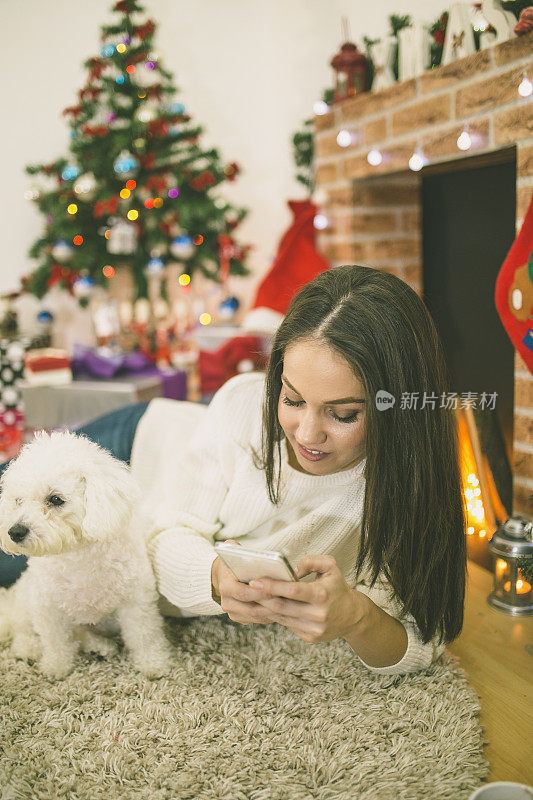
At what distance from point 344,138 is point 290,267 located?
57 cm

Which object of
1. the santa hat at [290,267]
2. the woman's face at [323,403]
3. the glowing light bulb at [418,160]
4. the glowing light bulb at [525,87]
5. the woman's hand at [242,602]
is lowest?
the woman's hand at [242,602]

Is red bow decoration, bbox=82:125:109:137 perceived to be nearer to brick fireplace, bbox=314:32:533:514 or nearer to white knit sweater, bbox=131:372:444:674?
brick fireplace, bbox=314:32:533:514

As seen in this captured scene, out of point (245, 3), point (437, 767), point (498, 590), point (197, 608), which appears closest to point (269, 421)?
point (197, 608)

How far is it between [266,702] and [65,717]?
15.2 inches

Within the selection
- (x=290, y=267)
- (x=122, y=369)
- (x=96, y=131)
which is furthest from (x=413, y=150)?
(x=96, y=131)

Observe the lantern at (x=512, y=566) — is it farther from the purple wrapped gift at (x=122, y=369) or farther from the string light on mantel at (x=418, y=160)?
the purple wrapped gift at (x=122, y=369)

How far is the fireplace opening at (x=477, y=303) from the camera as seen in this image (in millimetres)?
1930

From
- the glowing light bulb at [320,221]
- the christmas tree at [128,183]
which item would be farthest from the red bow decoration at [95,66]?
the glowing light bulb at [320,221]

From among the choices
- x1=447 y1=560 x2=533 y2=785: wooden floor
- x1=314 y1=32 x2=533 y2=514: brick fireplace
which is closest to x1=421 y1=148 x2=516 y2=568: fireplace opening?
x1=314 y1=32 x2=533 y2=514: brick fireplace

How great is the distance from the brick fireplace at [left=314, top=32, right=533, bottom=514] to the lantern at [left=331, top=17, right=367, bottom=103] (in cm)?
5

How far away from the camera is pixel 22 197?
420 cm

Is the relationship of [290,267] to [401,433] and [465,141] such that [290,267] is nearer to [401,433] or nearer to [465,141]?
[465,141]

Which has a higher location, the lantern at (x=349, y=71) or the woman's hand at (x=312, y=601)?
the lantern at (x=349, y=71)

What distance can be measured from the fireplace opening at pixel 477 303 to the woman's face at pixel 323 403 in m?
0.81
